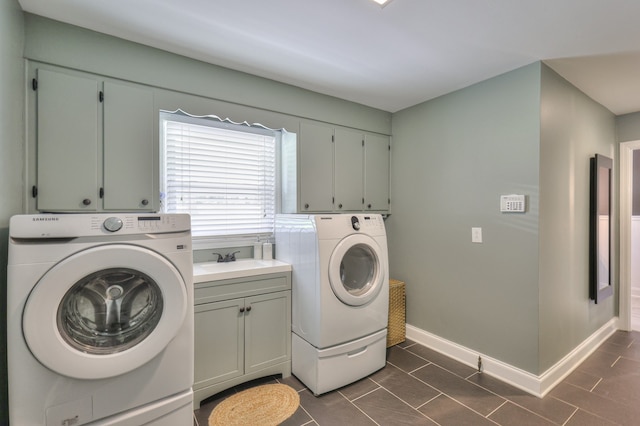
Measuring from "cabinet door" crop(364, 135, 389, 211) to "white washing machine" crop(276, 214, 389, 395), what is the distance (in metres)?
0.70

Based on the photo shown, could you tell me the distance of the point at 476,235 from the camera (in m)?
2.54

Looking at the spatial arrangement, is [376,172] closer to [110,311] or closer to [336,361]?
[336,361]

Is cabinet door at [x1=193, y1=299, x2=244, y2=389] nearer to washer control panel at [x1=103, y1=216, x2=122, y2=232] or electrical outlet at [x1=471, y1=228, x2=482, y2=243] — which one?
washer control panel at [x1=103, y1=216, x2=122, y2=232]

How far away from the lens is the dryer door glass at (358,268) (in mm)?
2441

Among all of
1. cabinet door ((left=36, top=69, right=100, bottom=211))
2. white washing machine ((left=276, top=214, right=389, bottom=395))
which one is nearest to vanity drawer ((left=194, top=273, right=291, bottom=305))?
white washing machine ((left=276, top=214, right=389, bottom=395))

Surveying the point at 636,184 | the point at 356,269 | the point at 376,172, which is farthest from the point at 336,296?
the point at 636,184

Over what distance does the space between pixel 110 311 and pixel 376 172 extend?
2.55 m

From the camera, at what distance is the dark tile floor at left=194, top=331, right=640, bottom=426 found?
6.17ft

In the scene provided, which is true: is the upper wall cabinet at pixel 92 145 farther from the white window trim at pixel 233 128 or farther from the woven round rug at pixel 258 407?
the woven round rug at pixel 258 407

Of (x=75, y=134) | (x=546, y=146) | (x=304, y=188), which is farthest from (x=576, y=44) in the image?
(x=75, y=134)

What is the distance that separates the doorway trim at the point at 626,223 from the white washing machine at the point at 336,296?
2.80 metres

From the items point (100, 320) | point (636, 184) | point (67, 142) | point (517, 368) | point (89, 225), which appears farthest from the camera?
point (636, 184)

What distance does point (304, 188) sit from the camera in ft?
9.02

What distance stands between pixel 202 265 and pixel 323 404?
1.32 meters
